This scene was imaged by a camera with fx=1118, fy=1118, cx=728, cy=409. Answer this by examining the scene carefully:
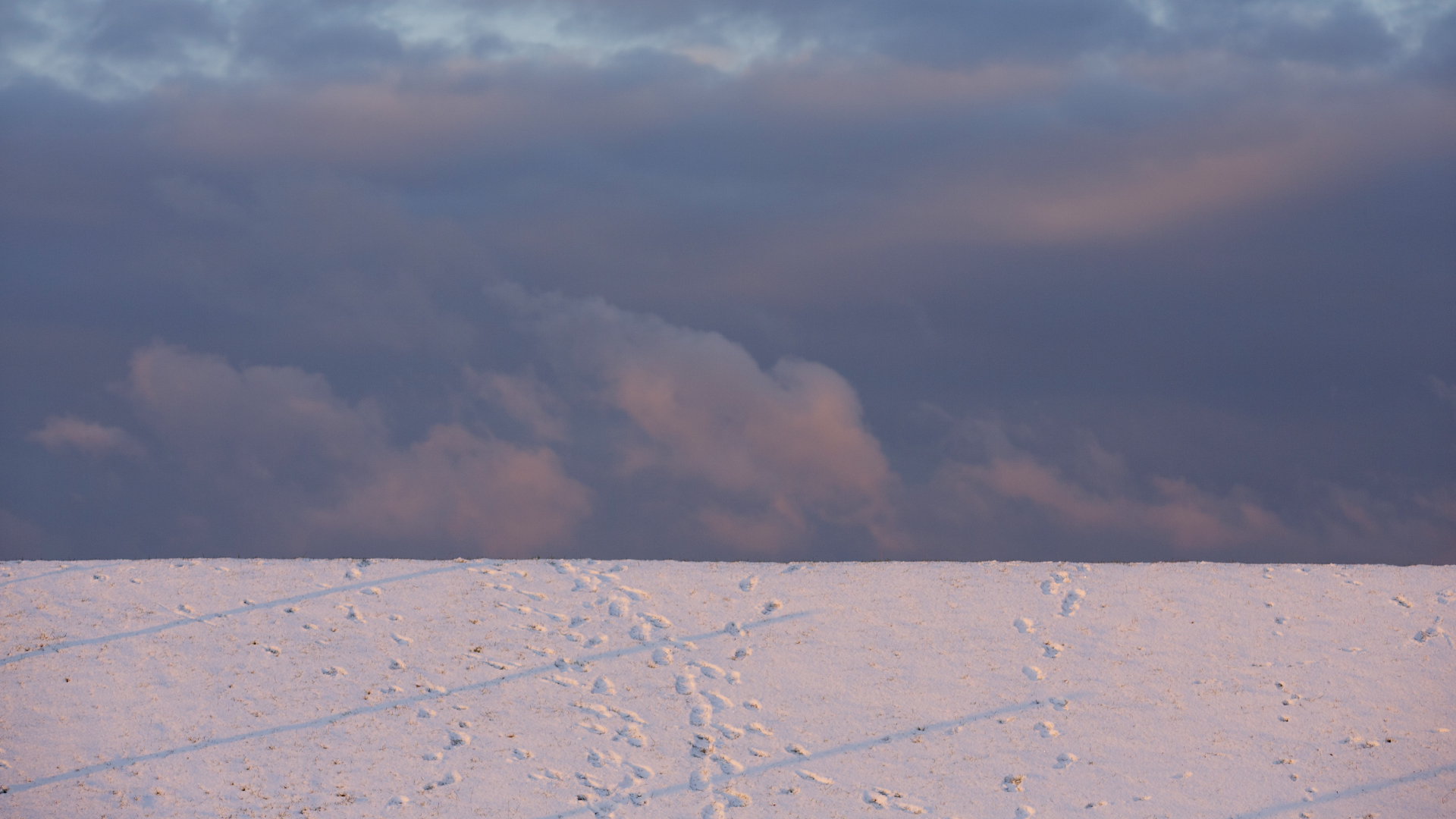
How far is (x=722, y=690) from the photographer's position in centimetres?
1817

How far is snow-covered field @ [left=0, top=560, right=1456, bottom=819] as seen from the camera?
16297 millimetres

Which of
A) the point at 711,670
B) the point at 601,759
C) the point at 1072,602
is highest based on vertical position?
the point at 1072,602

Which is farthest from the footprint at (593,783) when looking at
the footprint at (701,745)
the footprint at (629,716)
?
the footprint at (701,745)

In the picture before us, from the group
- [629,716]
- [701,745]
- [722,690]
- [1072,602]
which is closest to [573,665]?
[629,716]

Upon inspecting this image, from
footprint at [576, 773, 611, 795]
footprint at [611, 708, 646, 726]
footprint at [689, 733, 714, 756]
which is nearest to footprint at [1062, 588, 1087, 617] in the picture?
footprint at [689, 733, 714, 756]

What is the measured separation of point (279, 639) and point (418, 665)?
2.69m

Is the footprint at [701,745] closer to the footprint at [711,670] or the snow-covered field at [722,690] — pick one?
the snow-covered field at [722,690]

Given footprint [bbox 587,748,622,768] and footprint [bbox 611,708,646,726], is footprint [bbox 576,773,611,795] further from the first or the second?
footprint [bbox 611,708,646,726]

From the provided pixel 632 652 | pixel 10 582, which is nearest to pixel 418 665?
pixel 632 652

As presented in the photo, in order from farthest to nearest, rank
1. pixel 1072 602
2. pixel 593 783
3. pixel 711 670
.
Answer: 1. pixel 1072 602
2. pixel 711 670
3. pixel 593 783

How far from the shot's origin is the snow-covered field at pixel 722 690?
1630 centimetres

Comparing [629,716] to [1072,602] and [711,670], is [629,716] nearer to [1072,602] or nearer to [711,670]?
[711,670]

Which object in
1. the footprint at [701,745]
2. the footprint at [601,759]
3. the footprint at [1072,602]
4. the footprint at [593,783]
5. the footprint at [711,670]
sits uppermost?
the footprint at [1072,602]

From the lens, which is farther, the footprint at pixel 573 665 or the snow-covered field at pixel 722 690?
the footprint at pixel 573 665
